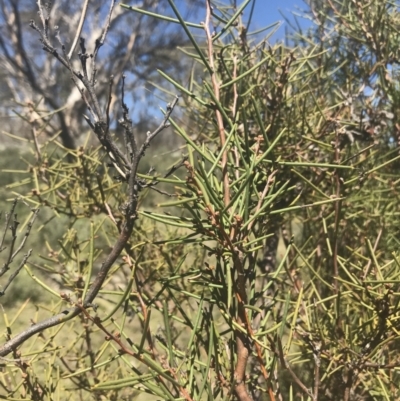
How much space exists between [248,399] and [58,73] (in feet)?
31.8

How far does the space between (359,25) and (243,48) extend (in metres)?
0.30

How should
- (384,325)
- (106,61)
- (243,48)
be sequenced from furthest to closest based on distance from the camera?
(106,61)
(243,48)
(384,325)

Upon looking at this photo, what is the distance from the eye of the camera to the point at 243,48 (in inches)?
25.4

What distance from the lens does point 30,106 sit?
827 mm

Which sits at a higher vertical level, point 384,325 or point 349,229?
point 349,229

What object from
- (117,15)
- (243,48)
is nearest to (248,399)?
(243,48)

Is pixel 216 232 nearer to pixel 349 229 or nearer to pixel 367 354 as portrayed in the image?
pixel 367 354

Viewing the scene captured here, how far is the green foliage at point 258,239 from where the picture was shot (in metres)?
0.39

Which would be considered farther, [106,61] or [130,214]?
[106,61]

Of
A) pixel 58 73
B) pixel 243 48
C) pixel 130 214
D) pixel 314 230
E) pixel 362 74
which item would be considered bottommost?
pixel 130 214

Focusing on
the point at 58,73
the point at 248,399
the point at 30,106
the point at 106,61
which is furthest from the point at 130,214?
the point at 58,73

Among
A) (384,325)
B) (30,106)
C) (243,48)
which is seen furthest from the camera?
(30,106)

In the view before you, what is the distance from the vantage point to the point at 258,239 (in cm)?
36

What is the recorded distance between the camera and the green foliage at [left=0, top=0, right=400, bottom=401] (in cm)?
39
